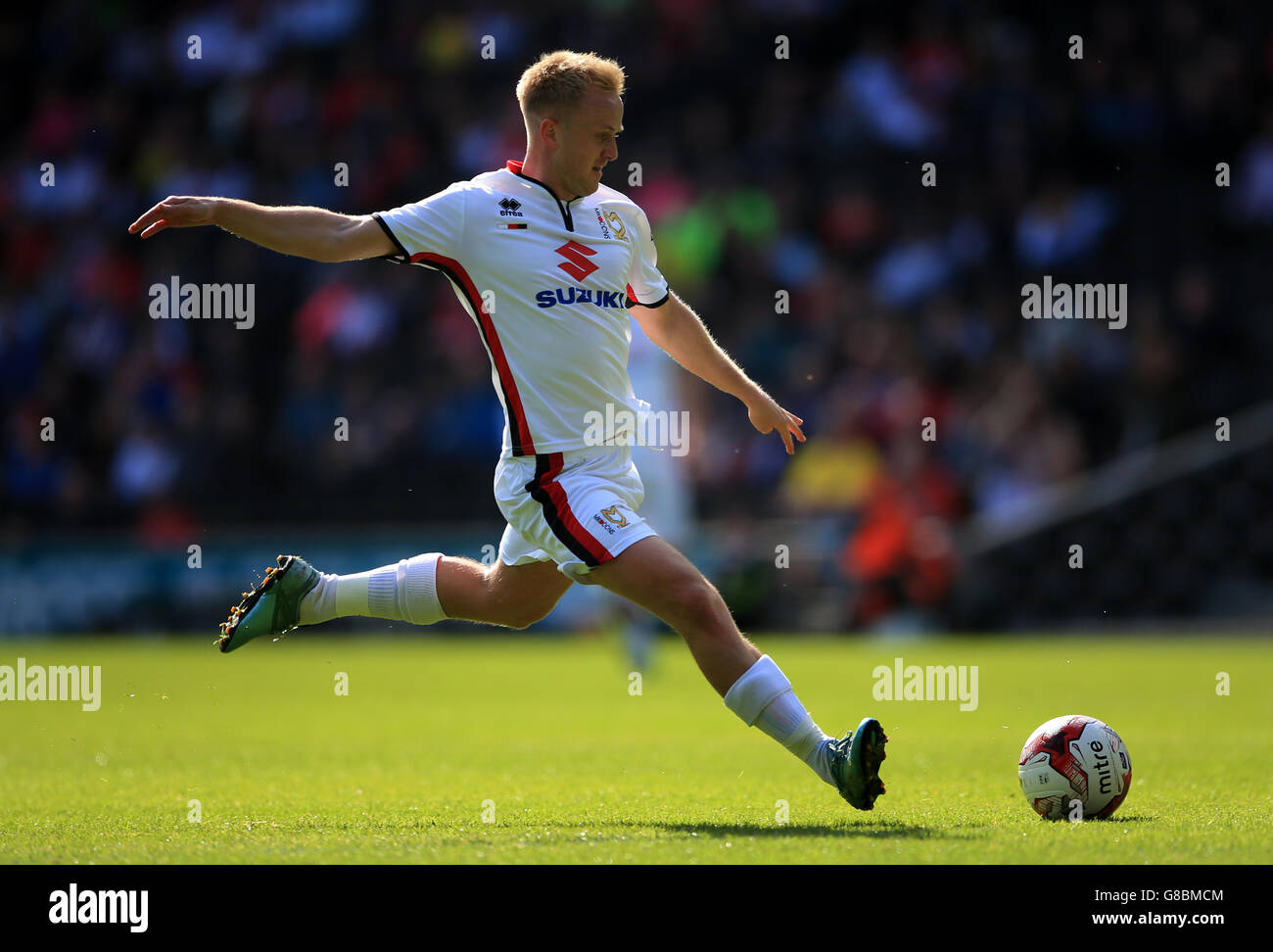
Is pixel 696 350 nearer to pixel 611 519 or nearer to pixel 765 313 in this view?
pixel 611 519

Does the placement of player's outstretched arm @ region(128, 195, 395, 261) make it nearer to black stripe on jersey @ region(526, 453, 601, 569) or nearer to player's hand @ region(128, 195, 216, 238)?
player's hand @ region(128, 195, 216, 238)

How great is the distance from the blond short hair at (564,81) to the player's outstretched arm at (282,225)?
811mm

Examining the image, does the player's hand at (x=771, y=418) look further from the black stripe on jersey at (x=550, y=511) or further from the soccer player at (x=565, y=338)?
the black stripe on jersey at (x=550, y=511)

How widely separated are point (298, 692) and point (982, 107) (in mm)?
10597

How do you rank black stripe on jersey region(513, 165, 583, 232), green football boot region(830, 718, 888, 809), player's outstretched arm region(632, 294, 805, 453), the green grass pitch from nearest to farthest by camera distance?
the green grass pitch, green football boot region(830, 718, 888, 809), black stripe on jersey region(513, 165, 583, 232), player's outstretched arm region(632, 294, 805, 453)

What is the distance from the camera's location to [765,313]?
61.8 feet

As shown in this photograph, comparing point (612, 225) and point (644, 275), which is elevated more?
point (612, 225)

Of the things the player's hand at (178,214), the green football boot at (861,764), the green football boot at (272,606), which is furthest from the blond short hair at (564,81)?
the green football boot at (861,764)

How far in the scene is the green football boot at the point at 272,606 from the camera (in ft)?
22.1

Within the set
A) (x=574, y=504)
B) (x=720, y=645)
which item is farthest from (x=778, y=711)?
(x=574, y=504)

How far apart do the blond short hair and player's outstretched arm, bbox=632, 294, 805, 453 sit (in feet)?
2.94

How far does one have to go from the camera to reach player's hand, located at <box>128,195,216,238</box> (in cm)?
565

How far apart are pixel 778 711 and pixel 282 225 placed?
244cm

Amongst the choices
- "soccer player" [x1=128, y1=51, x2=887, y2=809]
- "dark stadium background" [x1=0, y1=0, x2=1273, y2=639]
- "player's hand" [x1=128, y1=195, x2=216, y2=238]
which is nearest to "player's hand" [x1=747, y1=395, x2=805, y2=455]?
"soccer player" [x1=128, y1=51, x2=887, y2=809]
